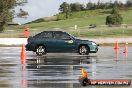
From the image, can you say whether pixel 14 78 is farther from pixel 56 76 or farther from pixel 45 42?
pixel 45 42

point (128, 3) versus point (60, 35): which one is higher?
point (128, 3)

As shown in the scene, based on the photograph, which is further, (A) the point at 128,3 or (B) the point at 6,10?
(A) the point at 128,3

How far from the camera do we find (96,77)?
16859 mm

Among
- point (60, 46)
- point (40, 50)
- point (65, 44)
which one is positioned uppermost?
point (65, 44)

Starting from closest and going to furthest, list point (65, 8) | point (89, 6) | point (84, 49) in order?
1. point (84, 49)
2. point (65, 8)
3. point (89, 6)

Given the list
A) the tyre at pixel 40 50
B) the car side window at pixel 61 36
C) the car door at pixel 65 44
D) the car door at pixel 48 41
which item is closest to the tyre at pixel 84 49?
the car door at pixel 65 44

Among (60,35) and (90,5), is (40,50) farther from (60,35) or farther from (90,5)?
(90,5)

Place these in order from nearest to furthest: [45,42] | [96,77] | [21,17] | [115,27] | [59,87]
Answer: [59,87]
[96,77]
[45,42]
[115,27]
[21,17]

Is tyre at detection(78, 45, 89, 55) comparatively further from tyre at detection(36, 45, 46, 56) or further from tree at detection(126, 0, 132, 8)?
tree at detection(126, 0, 132, 8)

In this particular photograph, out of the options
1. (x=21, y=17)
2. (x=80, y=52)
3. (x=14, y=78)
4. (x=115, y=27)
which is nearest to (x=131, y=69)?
(x=14, y=78)

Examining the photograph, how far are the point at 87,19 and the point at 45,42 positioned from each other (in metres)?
116

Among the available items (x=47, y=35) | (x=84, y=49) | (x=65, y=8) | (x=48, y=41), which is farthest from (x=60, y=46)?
(x=65, y=8)

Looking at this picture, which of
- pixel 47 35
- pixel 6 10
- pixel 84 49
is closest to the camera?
pixel 84 49

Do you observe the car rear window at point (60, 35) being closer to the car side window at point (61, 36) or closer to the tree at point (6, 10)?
the car side window at point (61, 36)
